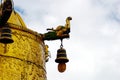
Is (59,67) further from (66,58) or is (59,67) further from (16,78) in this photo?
(16,78)

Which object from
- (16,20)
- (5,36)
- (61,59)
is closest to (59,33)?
(61,59)

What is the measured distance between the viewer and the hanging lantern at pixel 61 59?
1414 centimetres

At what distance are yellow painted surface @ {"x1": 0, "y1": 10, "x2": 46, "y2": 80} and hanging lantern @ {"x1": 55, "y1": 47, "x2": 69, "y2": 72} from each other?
0.54m

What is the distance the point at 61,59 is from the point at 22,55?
117cm

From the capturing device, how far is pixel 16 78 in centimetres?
1334

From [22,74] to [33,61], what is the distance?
0.68 metres

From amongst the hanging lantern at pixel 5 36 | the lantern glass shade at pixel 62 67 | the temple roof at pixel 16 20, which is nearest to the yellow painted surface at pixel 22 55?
the temple roof at pixel 16 20

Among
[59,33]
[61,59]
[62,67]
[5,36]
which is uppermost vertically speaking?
[59,33]

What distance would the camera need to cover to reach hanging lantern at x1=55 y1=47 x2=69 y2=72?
14.1m

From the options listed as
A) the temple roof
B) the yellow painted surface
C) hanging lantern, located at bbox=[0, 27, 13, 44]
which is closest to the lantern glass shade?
the yellow painted surface

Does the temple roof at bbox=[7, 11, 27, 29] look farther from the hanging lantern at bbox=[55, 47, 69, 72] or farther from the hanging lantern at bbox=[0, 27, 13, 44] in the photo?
the hanging lantern at bbox=[0, 27, 13, 44]

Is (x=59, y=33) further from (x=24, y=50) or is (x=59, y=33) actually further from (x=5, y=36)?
(x=5, y=36)

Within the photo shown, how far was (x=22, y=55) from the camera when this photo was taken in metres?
13.7

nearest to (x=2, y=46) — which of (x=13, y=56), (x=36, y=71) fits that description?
(x=13, y=56)
